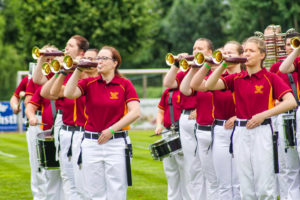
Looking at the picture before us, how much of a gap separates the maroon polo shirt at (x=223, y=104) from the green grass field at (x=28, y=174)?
3.10 m

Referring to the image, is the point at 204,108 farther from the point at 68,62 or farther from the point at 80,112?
the point at 68,62

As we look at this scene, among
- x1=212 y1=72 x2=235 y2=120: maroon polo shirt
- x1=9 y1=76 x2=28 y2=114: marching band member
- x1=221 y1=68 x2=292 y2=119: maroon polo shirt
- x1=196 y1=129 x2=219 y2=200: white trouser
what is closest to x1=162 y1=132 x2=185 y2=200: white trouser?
x1=196 y1=129 x2=219 y2=200: white trouser

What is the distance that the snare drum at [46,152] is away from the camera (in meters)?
8.96

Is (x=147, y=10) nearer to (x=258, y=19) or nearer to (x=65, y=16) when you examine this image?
(x=65, y=16)

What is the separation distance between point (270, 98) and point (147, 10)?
24419 mm

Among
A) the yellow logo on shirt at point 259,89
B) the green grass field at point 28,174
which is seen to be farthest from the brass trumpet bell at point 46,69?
the green grass field at point 28,174

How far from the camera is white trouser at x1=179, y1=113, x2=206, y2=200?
359 inches

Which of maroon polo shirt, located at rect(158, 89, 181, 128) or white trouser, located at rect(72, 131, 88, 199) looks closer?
white trouser, located at rect(72, 131, 88, 199)

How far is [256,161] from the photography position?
7.38 meters

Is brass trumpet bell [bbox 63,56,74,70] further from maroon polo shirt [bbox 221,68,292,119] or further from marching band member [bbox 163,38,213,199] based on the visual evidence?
maroon polo shirt [bbox 221,68,292,119]

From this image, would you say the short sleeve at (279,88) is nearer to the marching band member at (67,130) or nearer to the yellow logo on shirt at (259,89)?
the yellow logo on shirt at (259,89)

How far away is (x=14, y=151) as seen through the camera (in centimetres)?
2020

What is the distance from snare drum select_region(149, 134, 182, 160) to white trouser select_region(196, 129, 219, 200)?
0.42 meters

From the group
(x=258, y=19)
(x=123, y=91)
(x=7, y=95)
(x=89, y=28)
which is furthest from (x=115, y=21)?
(x=123, y=91)
